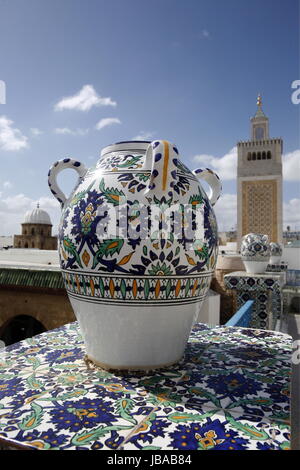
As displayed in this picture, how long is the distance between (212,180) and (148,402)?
87cm

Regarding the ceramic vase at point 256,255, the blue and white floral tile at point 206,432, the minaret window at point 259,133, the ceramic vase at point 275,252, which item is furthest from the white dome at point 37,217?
the blue and white floral tile at point 206,432

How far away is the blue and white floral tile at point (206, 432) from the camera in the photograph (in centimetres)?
69

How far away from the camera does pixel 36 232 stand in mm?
15891

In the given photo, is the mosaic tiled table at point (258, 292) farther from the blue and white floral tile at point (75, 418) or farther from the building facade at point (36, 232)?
the building facade at point (36, 232)

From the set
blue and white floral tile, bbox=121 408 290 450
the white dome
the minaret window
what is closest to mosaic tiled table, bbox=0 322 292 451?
blue and white floral tile, bbox=121 408 290 450

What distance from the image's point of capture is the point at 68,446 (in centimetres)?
68

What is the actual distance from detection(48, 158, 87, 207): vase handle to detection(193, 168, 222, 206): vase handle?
17.8 inches

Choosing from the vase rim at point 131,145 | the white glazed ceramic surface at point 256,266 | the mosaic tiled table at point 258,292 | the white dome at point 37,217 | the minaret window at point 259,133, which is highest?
the minaret window at point 259,133

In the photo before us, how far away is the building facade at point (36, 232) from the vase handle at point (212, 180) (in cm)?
1503

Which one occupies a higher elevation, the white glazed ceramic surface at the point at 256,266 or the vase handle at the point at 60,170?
the vase handle at the point at 60,170

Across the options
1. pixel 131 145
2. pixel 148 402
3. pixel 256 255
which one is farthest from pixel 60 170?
pixel 256 255

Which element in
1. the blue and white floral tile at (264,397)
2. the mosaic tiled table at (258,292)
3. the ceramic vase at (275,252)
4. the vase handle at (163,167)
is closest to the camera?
the blue and white floral tile at (264,397)

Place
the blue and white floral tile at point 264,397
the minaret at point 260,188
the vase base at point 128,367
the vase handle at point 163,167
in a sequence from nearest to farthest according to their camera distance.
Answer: the blue and white floral tile at point 264,397 → the vase handle at point 163,167 → the vase base at point 128,367 → the minaret at point 260,188

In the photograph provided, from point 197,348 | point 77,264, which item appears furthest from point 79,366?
point 197,348
